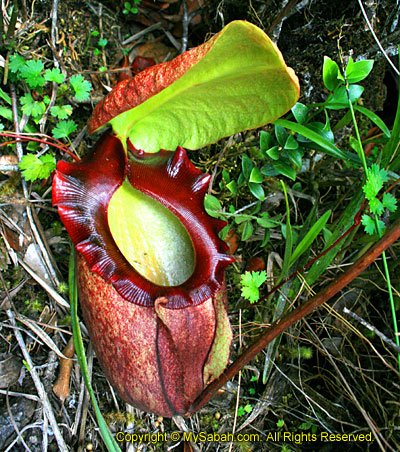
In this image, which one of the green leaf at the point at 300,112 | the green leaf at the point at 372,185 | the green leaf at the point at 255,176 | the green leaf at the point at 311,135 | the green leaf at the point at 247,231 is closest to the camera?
the green leaf at the point at 372,185

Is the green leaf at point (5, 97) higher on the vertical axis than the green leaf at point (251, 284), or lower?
higher

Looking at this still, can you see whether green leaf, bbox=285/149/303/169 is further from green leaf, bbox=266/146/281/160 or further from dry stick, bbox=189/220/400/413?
dry stick, bbox=189/220/400/413

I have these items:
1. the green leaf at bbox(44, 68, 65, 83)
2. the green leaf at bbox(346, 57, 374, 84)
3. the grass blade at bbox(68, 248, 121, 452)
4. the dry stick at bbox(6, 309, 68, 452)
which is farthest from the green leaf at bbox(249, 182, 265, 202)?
the dry stick at bbox(6, 309, 68, 452)

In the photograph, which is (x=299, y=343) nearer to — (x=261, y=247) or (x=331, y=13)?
(x=261, y=247)

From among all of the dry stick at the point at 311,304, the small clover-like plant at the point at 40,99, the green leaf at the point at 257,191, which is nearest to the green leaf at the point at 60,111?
the small clover-like plant at the point at 40,99

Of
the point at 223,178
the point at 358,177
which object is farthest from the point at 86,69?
the point at 358,177

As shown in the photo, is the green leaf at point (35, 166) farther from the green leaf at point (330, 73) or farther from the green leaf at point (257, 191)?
the green leaf at point (330, 73)

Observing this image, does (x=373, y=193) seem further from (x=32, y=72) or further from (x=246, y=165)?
(x=32, y=72)
